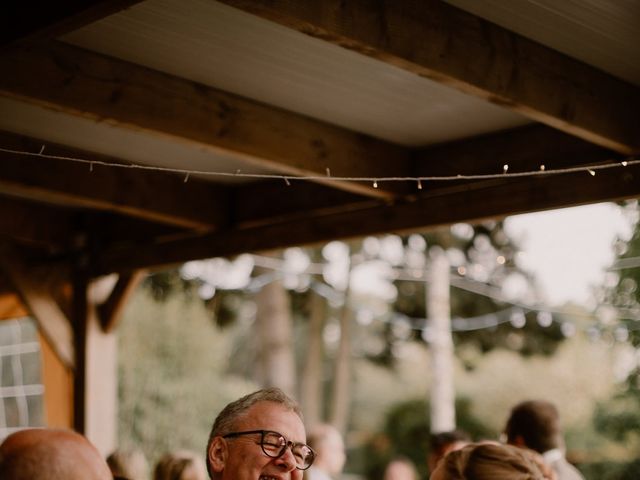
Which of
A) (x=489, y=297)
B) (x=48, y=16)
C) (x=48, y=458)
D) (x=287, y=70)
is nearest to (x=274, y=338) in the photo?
(x=489, y=297)

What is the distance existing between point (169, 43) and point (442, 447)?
99.3 inches

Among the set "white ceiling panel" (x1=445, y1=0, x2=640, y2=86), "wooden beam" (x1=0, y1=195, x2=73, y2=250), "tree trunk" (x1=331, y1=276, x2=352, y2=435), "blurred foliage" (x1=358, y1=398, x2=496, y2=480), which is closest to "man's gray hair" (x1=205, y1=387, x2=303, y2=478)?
"white ceiling panel" (x1=445, y1=0, x2=640, y2=86)

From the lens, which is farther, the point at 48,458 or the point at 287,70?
the point at 287,70

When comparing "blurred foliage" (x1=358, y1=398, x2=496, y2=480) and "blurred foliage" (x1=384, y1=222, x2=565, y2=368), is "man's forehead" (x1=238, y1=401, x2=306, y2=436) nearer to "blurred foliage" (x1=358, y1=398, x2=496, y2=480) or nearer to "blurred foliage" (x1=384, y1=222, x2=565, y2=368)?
"blurred foliage" (x1=358, y1=398, x2=496, y2=480)

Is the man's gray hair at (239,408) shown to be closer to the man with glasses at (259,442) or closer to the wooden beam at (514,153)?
the man with glasses at (259,442)

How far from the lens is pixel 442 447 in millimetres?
5246

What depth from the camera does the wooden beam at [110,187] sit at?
5316 mm

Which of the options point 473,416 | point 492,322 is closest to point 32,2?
point 473,416

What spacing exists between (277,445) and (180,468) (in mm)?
1777

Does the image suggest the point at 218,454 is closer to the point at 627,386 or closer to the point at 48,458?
the point at 48,458

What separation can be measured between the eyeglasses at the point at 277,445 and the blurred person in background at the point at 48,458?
0.71 meters

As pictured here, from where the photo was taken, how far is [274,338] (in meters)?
14.9

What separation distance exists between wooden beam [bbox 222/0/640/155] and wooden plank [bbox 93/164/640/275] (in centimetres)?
23

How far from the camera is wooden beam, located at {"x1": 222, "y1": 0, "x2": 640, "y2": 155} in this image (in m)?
3.17
